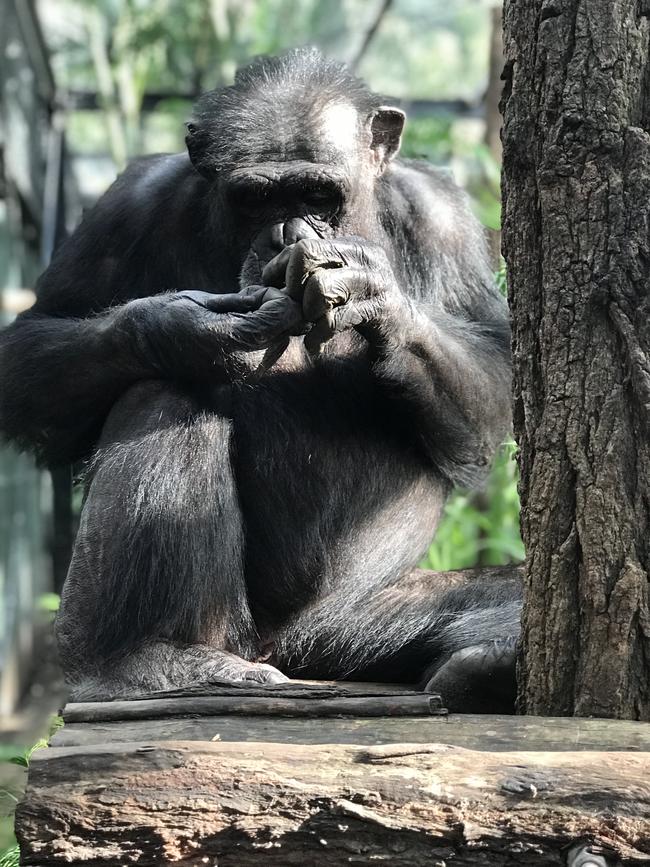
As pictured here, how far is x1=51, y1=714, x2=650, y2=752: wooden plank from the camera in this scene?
108 inches

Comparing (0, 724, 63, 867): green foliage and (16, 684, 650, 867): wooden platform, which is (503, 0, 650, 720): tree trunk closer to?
(16, 684, 650, 867): wooden platform

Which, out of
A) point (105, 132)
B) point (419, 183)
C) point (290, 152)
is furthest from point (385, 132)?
point (105, 132)

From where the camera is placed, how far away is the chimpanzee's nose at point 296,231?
156 inches

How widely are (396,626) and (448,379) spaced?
0.88 metres

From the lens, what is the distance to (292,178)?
403 cm

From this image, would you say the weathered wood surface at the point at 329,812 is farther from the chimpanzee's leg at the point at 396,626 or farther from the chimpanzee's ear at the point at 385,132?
the chimpanzee's ear at the point at 385,132

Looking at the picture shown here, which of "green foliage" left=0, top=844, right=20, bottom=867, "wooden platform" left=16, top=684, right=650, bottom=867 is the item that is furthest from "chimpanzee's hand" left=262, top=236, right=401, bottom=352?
"green foliage" left=0, top=844, right=20, bottom=867

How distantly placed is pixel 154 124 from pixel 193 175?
1178 cm

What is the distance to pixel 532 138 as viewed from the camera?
9.96 feet

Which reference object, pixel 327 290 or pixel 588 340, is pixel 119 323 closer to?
pixel 327 290

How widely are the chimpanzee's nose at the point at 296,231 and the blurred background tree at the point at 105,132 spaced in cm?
239

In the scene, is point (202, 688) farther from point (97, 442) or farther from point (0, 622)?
point (0, 622)

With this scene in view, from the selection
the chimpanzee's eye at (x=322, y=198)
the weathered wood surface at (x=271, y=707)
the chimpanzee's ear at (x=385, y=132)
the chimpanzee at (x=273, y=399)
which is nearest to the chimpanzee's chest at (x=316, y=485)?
the chimpanzee at (x=273, y=399)

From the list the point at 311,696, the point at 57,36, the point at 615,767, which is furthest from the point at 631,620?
the point at 57,36
